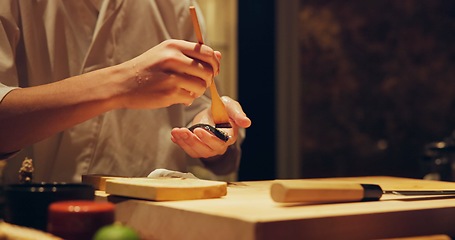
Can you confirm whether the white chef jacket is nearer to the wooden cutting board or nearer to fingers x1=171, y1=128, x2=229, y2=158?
fingers x1=171, y1=128, x2=229, y2=158

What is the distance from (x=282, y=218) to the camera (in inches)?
30.9

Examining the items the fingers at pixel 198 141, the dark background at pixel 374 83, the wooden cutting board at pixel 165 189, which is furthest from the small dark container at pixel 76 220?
the dark background at pixel 374 83

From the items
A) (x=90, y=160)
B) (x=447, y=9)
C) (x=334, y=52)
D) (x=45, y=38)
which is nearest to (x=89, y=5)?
(x=45, y=38)

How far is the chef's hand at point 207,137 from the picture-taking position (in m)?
1.35

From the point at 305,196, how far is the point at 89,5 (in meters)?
0.89

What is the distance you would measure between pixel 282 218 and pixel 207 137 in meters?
0.58

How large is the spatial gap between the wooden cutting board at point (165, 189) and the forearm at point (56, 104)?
24cm

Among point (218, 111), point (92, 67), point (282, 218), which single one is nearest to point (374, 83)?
point (92, 67)

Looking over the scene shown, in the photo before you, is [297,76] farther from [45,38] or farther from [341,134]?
[45,38]

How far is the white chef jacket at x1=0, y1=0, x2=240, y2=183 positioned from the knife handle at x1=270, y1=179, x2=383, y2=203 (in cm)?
63

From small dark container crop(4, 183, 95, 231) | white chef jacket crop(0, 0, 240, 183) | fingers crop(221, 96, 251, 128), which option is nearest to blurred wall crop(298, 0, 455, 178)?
white chef jacket crop(0, 0, 240, 183)

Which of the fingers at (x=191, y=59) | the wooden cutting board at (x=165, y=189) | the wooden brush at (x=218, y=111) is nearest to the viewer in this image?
the wooden cutting board at (x=165, y=189)

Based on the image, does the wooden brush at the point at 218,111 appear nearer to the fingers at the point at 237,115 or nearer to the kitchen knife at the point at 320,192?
the fingers at the point at 237,115

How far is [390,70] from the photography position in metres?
3.70
